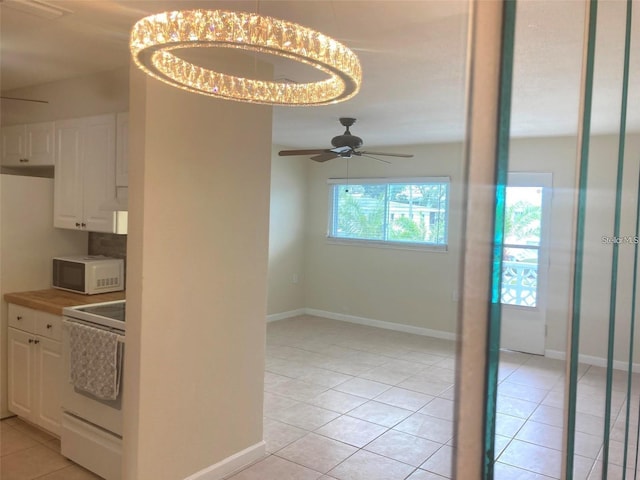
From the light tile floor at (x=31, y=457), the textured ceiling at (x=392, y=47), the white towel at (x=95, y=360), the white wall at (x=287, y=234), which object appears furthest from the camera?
the white wall at (x=287, y=234)

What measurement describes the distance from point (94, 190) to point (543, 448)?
293 centimetres

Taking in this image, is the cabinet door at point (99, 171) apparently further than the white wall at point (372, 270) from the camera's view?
No

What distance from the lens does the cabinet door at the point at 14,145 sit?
365 centimetres

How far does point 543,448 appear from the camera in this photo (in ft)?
7.63

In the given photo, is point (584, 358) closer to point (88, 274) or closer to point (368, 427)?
point (368, 427)

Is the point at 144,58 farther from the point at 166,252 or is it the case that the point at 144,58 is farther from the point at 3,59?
the point at 3,59

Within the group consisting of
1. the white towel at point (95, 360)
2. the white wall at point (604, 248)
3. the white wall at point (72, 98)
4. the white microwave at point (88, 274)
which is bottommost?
the white towel at point (95, 360)

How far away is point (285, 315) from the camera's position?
21.1 feet

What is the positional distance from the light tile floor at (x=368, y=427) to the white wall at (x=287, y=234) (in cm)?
136

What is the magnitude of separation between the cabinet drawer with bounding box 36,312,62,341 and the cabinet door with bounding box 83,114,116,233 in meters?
0.58

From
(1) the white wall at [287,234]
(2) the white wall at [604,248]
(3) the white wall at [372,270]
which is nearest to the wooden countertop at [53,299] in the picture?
(2) the white wall at [604,248]

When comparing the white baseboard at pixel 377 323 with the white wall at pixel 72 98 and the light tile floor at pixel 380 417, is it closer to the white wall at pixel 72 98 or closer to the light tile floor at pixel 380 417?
the light tile floor at pixel 380 417

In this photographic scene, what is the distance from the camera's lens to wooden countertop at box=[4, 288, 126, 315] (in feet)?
9.71

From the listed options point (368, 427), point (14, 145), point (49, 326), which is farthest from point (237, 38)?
point (14, 145)
